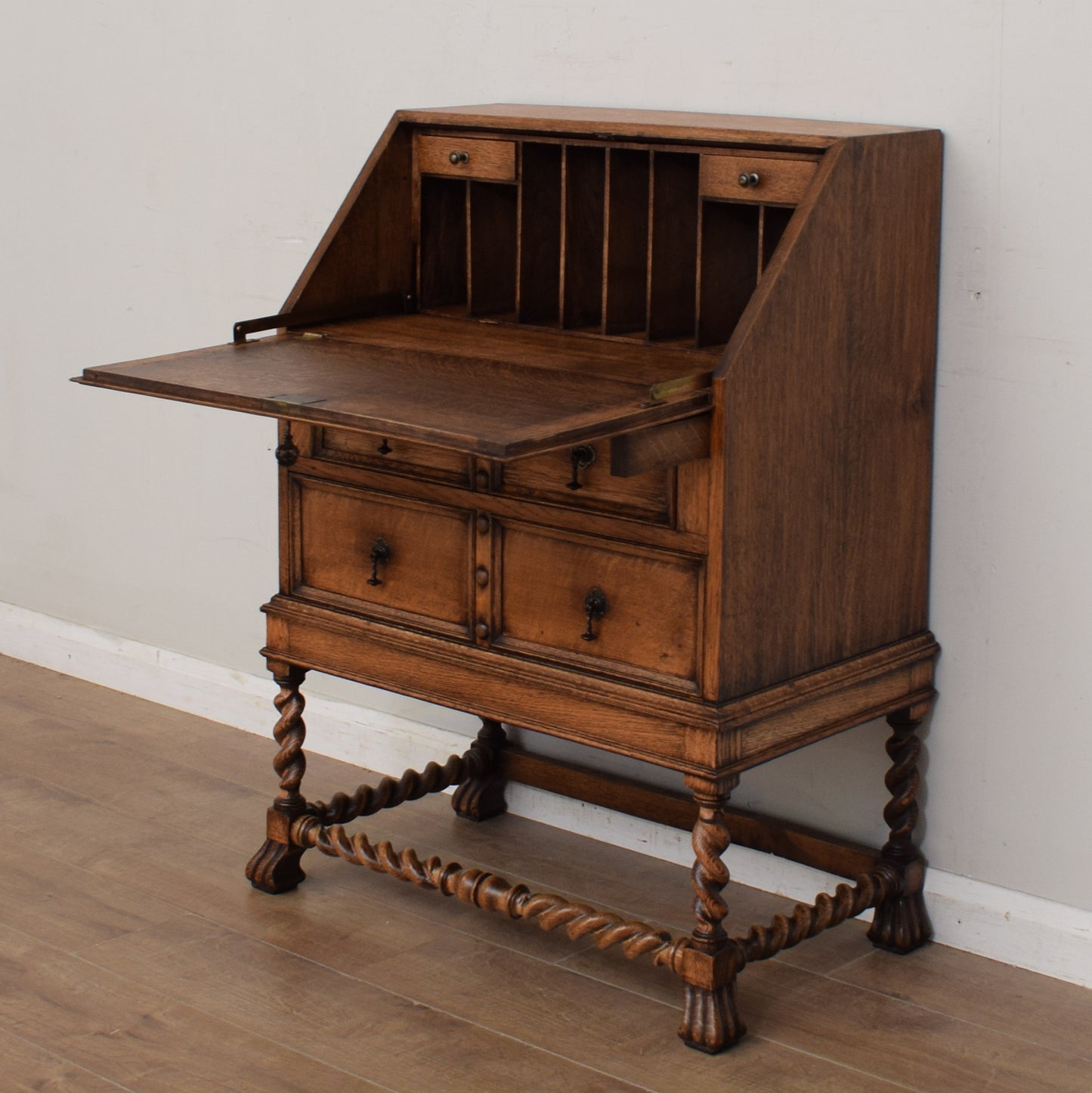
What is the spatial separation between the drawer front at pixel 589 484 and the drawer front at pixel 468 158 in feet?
1.91

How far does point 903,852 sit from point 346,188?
5.96 ft

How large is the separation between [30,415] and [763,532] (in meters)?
2.62

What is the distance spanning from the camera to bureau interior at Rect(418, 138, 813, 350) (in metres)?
2.97

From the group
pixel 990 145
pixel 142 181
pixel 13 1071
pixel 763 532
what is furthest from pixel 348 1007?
pixel 142 181

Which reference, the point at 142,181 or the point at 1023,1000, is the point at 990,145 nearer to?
the point at 1023,1000

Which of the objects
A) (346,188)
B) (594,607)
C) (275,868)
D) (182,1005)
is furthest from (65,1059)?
(346,188)

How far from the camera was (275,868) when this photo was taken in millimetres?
3361

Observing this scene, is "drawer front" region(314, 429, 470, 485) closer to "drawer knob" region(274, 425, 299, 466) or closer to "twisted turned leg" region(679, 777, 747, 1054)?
"drawer knob" region(274, 425, 299, 466)

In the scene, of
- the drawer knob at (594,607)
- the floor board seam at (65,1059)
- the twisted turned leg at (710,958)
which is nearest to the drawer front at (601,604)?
the drawer knob at (594,607)

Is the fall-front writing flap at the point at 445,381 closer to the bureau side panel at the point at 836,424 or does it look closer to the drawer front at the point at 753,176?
the bureau side panel at the point at 836,424

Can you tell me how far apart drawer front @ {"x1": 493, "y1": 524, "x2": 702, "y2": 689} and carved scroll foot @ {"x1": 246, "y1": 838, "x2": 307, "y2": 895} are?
72 centimetres

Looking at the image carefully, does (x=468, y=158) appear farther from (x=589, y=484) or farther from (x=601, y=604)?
(x=601, y=604)

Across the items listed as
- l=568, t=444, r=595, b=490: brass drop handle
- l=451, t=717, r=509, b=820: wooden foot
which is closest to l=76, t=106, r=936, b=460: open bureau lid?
l=568, t=444, r=595, b=490: brass drop handle

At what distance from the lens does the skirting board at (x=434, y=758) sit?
306 centimetres
